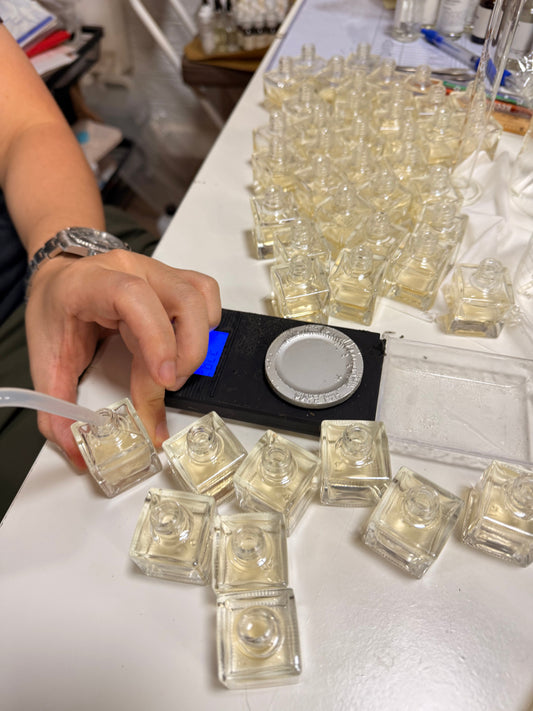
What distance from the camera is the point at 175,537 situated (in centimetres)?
39

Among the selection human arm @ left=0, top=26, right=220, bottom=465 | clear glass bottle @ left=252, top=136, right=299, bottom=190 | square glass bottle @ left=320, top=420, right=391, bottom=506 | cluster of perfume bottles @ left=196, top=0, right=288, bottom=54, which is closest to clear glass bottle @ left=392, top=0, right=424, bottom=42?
cluster of perfume bottles @ left=196, top=0, right=288, bottom=54

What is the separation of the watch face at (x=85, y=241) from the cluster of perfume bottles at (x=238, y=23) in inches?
38.2

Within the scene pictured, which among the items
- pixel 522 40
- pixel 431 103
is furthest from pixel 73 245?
pixel 522 40

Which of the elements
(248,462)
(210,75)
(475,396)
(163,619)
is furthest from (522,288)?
(210,75)

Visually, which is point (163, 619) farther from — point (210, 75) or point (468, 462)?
point (210, 75)

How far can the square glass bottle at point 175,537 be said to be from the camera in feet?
1.26

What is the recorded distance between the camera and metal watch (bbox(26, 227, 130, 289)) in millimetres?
568

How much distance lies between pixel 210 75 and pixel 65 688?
55.1 inches

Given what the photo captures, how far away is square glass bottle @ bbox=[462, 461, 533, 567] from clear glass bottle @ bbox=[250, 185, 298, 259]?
1.21ft

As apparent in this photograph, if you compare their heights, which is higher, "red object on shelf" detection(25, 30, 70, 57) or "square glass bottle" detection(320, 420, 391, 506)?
"red object on shelf" detection(25, 30, 70, 57)

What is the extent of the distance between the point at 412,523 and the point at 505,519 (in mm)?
74

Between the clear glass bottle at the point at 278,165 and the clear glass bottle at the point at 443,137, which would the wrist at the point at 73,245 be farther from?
the clear glass bottle at the point at 443,137

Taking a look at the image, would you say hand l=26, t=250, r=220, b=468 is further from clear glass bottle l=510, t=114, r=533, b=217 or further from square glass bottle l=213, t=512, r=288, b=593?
clear glass bottle l=510, t=114, r=533, b=217

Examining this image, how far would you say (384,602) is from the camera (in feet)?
1.27
